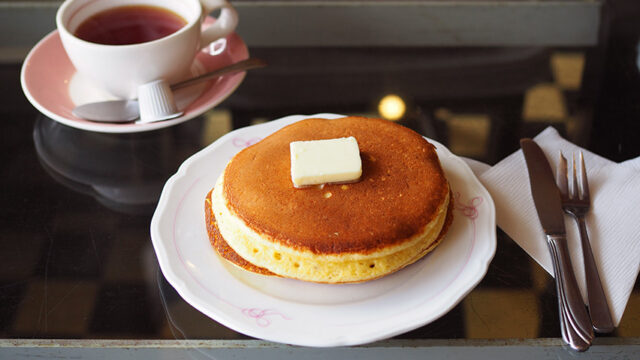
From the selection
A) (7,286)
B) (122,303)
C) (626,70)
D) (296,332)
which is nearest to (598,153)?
(626,70)

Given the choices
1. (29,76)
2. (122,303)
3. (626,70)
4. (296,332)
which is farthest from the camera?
(626,70)

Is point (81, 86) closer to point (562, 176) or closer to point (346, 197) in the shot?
point (346, 197)

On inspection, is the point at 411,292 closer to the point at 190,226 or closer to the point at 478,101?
the point at 190,226

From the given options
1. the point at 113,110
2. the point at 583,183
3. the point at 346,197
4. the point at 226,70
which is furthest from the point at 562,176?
the point at 113,110

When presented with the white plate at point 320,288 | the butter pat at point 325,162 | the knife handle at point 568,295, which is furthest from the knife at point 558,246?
the butter pat at point 325,162

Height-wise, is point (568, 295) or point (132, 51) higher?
point (132, 51)

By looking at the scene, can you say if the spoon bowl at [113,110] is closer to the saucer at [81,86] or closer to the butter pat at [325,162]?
the saucer at [81,86]

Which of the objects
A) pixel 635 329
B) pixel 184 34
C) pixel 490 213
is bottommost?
pixel 635 329
